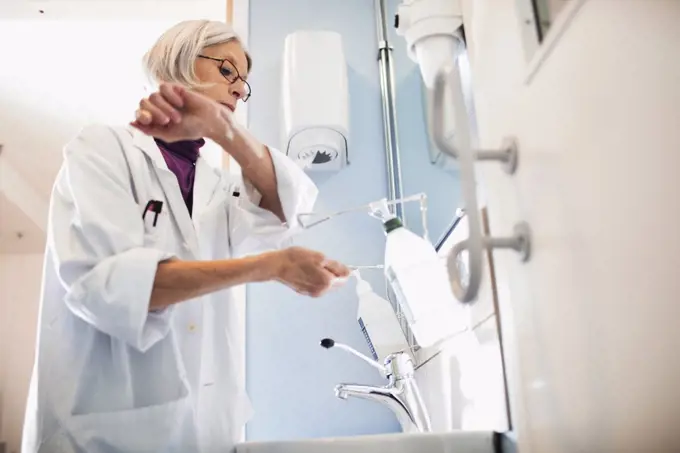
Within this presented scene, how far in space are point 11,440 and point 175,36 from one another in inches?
152

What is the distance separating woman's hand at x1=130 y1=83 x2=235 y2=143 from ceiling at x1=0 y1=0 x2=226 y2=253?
83 cm

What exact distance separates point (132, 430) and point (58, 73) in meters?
2.11

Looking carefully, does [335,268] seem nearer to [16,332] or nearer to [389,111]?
[389,111]

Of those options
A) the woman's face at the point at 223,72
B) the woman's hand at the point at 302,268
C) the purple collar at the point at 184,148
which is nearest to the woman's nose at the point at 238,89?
the woman's face at the point at 223,72

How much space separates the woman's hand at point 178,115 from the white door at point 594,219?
38 centimetres

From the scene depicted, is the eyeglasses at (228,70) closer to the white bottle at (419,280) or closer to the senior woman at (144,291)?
the senior woman at (144,291)

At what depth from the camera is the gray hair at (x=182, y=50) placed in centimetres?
99

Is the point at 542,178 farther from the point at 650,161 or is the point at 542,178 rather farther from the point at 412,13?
the point at 412,13

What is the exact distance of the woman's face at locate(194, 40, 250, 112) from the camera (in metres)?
0.99

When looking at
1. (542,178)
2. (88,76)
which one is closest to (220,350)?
(542,178)

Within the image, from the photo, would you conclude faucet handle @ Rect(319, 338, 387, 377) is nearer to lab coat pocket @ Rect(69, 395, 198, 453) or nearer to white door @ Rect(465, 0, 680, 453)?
lab coat pocket @ Rect(69, 395, 198, 453)

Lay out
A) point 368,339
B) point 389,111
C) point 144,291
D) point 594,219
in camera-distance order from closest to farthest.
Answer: point 594,219 → point 144,291 → point 368,339 → point 389,111

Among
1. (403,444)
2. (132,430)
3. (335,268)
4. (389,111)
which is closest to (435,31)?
(389,111)

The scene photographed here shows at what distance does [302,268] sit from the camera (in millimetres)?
735
